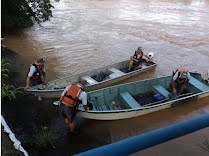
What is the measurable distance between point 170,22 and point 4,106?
16.7 meters

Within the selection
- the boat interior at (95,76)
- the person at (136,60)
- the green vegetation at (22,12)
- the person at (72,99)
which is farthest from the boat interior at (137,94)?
the green vegetation at (22,12)

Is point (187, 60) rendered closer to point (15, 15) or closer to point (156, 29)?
point (156, 29)

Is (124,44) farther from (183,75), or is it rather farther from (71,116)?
(71,116)

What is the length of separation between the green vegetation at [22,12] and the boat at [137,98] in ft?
29.4

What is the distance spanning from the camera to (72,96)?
7852mm

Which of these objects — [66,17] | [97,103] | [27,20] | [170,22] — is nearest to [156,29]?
[170,22]

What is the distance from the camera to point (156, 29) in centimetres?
2097

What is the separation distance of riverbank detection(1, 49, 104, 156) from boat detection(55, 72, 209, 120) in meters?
0.71

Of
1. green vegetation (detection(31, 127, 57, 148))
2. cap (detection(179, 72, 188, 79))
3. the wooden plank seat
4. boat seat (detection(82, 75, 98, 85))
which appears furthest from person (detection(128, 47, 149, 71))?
green vegetation (detection(31, 127, 57, 148))

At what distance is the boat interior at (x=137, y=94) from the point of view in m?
9.58

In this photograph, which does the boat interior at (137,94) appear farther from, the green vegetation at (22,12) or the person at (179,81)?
the green vegetation at (22,12)

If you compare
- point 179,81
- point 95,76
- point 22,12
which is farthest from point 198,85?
point 22,12

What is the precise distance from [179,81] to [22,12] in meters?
10.5

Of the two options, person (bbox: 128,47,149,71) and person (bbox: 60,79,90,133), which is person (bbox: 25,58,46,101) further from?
person (bbox: 128,47,149,71)
